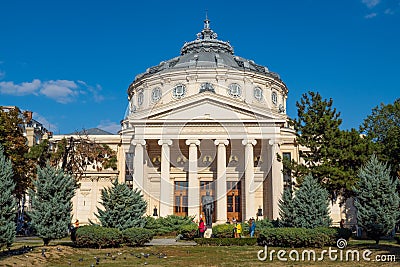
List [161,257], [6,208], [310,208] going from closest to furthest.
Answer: [6,208] → [161,257] → [310,208]

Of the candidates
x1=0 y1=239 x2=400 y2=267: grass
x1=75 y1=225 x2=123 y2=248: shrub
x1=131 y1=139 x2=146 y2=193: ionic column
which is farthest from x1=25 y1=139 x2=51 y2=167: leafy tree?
x1=0 y1=239 x2=400 y2=267: grass

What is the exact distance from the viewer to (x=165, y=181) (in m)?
40.7

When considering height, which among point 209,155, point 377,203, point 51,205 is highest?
point 209,155

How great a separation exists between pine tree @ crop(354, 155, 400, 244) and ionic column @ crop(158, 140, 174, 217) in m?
20.2

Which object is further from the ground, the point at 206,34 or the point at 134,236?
the point at 206,34

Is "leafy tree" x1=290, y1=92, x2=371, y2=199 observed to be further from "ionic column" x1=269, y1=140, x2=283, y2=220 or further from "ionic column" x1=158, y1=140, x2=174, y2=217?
"ionic column" x1=158, y1=140, x2=174, y2=217

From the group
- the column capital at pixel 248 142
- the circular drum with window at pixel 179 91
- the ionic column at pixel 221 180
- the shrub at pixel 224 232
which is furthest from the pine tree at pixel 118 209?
the circular drum with window at pixel 179 91

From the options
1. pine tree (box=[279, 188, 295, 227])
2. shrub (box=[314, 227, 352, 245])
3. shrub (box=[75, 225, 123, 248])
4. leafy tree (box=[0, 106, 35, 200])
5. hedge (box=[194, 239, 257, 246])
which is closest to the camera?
shrub (box=[75, 225, 123, 248])

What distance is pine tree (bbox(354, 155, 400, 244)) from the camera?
22.9m

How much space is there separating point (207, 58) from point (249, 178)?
20.2 metres

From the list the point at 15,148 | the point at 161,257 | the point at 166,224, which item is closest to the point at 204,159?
the point at 166,224

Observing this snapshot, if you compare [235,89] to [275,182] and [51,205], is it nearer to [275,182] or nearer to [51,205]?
[275,182]

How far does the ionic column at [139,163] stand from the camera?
134ft

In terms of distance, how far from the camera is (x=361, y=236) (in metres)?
30.8
